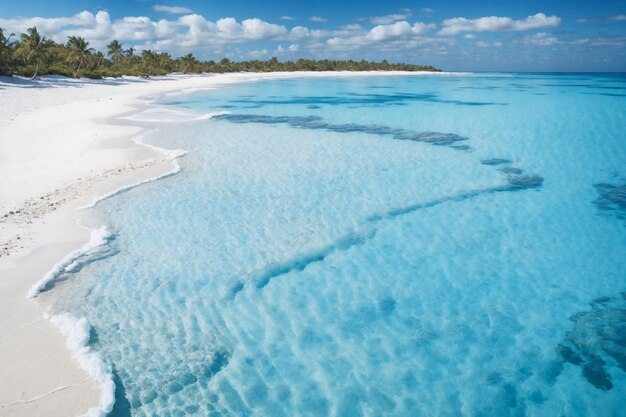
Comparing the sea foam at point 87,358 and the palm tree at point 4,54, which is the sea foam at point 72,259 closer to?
the sea foam at point 87,358

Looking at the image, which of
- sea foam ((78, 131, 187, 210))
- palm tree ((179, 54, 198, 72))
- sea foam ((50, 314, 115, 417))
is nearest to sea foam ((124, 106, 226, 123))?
sea foam ((78, 131, 187, 210))

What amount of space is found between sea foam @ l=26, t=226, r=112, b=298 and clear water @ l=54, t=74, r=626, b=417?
300 millimetres

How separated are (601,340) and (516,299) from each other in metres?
1.44

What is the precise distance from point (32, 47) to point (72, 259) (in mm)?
46121

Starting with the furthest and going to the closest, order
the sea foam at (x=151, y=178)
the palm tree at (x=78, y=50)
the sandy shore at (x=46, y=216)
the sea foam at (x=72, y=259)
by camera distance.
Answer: the palm tree at (x=78, y=50) < the sea foam at (x=151, y=178) < the sea foam at (x=72, y=259) < the sandy shore at (x=46, y=216)

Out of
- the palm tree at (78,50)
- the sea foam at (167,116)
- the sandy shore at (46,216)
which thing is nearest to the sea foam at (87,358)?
the sandy shore at (46,216)

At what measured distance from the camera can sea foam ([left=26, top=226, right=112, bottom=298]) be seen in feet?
23.6

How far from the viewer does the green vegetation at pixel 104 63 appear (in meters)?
43.4

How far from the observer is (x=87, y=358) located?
5.63 meters

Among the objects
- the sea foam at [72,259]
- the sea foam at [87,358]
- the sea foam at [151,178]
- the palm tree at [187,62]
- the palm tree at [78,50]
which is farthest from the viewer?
the palm tree at [187,62]

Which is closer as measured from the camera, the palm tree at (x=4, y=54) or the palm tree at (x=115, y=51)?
the palm tree at (x=4, y=54)

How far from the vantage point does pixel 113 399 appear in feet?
16.4

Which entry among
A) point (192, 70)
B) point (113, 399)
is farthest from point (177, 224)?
point (192, 70)

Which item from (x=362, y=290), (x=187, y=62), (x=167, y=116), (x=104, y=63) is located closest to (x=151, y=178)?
(x=362, y=290)
